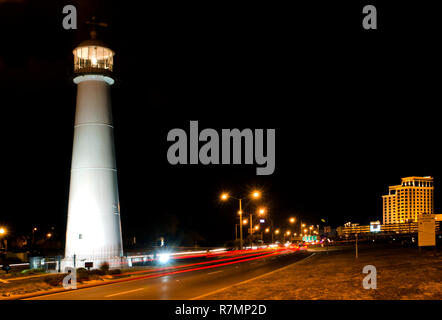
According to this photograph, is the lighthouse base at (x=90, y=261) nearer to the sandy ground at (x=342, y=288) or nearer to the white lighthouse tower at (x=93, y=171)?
the white lighthouse tower at (x=93, y=171)

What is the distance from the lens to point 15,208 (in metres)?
75.9

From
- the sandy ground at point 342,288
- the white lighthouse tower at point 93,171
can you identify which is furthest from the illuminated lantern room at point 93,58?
the sandy ground at point 342,288

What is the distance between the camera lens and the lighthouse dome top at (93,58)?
33469 mm

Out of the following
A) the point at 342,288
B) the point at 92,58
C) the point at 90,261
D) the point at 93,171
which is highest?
the point at 92,58

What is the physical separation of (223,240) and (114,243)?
273 ft

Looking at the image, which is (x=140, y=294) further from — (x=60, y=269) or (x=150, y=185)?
(x=150, y=185)

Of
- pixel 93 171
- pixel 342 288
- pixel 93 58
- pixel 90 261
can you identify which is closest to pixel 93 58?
pixel 93 58

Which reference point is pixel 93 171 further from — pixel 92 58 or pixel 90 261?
pixel 92 58

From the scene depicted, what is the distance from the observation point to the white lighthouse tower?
104ft

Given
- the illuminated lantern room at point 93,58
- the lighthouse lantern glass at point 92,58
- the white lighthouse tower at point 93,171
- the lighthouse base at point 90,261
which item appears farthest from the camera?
the lighthouse lantern glass at point 92,58

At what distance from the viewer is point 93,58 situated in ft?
113

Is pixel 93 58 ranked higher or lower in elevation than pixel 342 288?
higher

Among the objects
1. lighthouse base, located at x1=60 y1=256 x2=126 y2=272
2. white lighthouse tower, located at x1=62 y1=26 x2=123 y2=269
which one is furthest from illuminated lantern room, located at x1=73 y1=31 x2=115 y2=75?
lighthouse base, located at x1=60 y1=256 x2=126 y2=272
